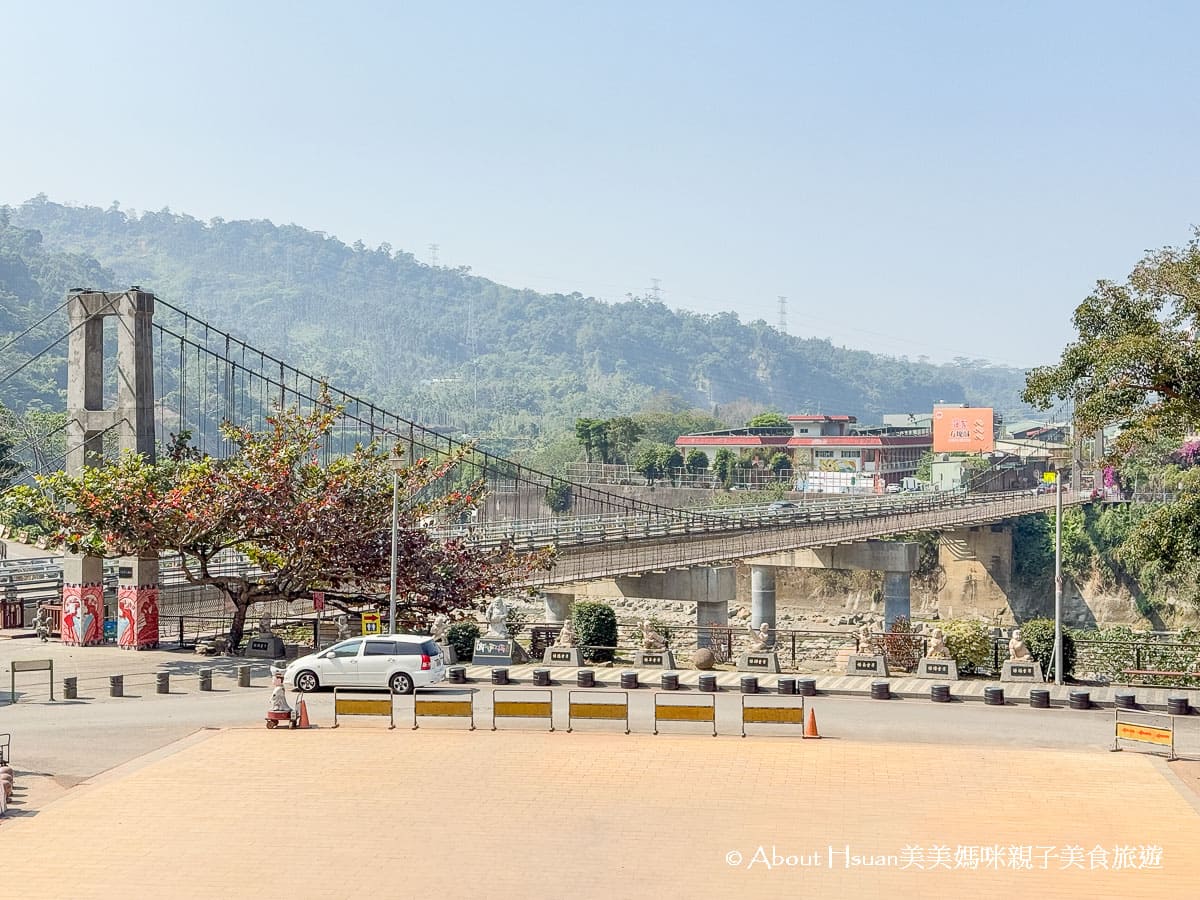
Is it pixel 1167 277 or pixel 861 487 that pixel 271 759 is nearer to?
pixel 1167 277

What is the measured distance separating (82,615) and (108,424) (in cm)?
597

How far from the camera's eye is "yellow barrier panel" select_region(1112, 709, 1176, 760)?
24.4m

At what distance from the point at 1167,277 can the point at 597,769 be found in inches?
749

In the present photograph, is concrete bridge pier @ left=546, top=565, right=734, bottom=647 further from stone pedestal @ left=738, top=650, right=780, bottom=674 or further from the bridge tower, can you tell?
stone pedestal @ left=738, top=650, right=780, bottom=674

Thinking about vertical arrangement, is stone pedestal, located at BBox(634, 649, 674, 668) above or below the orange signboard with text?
below

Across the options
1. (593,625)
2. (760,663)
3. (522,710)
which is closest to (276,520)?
(593,625)

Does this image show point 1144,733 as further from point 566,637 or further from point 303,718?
point 566,637

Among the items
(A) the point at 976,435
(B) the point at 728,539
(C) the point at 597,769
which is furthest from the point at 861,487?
(C) the point at 597,769

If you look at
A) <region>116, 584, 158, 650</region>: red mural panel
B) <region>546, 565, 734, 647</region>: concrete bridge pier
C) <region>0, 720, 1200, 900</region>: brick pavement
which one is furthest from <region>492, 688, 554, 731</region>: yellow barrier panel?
<region>546, 565, 734, 647</region>: concrete bridge pier

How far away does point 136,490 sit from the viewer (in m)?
36.4

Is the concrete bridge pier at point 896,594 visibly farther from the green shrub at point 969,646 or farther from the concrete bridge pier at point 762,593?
the green shrub at point 969,646

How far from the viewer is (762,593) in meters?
73.4

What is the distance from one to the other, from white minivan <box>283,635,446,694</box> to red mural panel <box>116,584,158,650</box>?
9809mm

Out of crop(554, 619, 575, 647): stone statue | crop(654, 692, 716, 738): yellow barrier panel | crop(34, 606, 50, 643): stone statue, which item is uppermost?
crop(34, 606, 50, 643): stone statue
